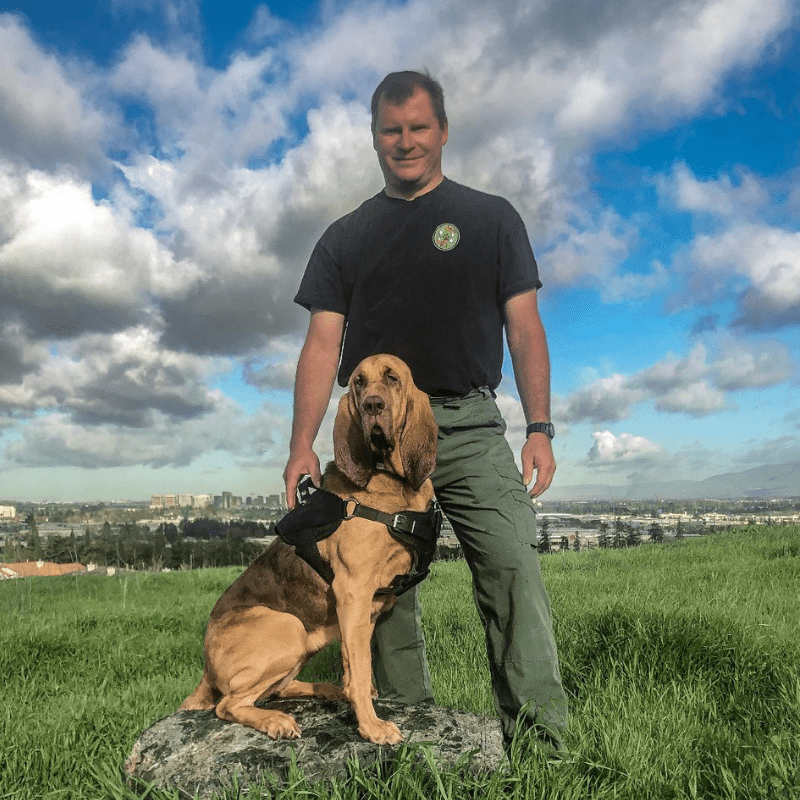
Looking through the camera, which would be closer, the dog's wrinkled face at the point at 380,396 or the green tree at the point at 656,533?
the dog's wrinkled face at the point at 380,396

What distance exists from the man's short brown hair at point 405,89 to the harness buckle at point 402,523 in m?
1.97

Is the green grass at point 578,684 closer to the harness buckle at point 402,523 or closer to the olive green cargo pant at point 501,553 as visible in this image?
the olive green cargo pant at point 501,553

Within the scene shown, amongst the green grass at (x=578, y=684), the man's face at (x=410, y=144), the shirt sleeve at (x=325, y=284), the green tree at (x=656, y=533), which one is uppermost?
the man's face at (x=410, y=144)

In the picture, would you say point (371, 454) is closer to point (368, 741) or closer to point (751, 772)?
point (368, 741)

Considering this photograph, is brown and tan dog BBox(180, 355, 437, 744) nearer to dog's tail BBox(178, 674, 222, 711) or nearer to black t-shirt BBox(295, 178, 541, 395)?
dog's tail BBox(178, 674, 222, 711)

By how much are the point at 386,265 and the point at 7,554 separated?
7849mm

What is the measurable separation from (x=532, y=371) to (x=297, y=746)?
217 cm

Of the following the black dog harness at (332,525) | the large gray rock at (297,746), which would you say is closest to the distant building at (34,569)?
the large gray rock at (297,746)

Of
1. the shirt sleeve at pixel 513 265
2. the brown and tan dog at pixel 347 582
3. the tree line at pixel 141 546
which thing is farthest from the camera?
the tree line at pixel 141 546

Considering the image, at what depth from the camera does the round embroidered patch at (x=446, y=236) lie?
3.50 meters

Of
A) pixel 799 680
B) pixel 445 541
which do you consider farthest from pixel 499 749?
pixel 799 680

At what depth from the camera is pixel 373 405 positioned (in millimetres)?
2643

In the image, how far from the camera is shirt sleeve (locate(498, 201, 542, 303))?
3.67 metres

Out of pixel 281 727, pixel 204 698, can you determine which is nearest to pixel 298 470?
pixel 281 727
